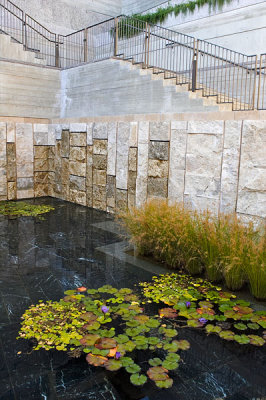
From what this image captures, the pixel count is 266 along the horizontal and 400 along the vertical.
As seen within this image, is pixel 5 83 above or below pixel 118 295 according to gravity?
above

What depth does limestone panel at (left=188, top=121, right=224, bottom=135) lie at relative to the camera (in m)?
5.68

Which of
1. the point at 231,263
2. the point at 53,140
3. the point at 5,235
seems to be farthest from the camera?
the point at 53,140

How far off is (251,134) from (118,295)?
2.96m

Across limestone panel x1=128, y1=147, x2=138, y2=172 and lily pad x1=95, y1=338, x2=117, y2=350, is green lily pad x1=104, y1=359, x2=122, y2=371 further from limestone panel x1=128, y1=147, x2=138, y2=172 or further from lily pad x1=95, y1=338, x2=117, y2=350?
limestone panel x1=128, y1=147, x2=138, y2=172

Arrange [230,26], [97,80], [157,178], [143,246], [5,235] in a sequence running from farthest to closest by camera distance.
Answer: [230,26] < [97,80] < [157,178] < [5,235] < [143,246]

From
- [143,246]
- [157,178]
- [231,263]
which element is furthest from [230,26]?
[231,263]

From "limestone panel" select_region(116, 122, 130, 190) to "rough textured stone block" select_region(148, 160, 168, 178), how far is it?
2.54 feet

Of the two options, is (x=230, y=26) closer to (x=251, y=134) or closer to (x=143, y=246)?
(x=251, y=134)

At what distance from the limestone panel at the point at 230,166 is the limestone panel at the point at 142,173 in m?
1.83

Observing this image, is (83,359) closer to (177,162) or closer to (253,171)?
(253,171)

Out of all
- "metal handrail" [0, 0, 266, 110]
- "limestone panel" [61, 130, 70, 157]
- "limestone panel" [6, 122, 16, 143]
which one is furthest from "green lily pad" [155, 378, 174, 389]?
"metal handrail" [0, 0, 266, 110]

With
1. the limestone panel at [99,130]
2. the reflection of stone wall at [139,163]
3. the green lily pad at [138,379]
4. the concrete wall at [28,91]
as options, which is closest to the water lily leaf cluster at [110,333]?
the green lily pad at [138,379]

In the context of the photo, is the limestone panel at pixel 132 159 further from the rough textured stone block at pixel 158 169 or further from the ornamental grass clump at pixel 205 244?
the ornamental grass clump at pixel 205 244

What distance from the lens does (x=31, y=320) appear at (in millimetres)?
3387
